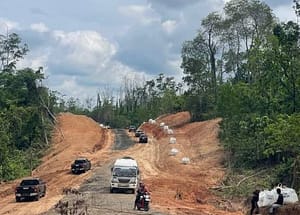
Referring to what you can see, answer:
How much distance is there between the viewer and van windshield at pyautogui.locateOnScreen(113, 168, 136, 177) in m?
43.1

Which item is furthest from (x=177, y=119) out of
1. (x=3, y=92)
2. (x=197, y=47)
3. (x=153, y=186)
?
(x=153, y=186)

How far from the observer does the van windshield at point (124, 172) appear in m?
43.1

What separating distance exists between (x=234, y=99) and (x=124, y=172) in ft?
67.9

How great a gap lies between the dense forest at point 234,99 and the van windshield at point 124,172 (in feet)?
32.1

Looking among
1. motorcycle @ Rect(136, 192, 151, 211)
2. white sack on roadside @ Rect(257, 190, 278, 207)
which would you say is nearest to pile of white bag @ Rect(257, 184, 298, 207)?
white sack on roadside @ Rect(257, 190, 278, 207)

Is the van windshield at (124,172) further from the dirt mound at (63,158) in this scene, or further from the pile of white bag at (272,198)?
the pile of white bag at (272,198)

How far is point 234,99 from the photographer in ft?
198

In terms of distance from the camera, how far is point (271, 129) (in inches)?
1677

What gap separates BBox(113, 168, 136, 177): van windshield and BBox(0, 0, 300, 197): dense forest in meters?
9.80

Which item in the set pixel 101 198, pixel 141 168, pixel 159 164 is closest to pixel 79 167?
pixel 141 168

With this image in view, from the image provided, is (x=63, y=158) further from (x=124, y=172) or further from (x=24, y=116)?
(x=124, y=172)

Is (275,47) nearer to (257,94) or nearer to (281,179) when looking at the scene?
(257,94)

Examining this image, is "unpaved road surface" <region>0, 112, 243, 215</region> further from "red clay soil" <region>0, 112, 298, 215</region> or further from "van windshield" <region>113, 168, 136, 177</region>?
"van windshield" <region>113, 168, 136, 177</region>

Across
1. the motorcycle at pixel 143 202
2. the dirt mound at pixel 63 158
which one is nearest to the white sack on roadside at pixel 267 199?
the motorcycle at pixel 143 202
